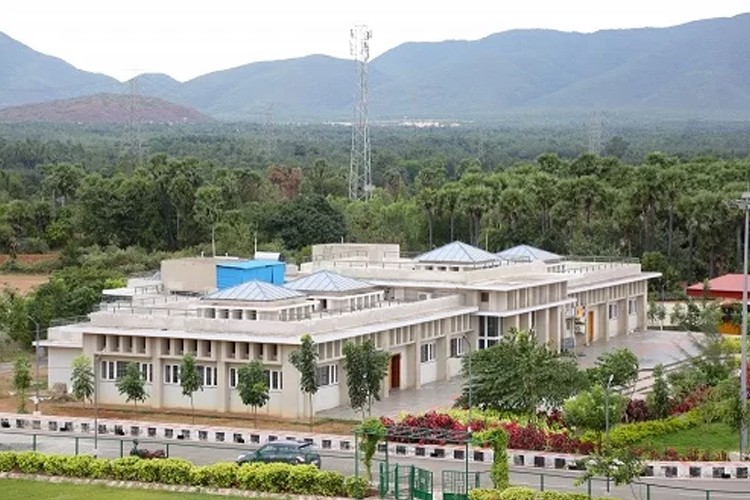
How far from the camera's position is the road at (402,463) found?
1565 inches

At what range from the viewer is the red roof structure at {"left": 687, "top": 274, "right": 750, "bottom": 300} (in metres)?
82.0

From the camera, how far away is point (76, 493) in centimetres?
3981

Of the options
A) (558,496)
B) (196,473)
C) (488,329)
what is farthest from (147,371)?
(558,496)

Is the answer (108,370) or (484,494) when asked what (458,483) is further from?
(108,370)

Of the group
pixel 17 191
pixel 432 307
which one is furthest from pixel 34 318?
pixel 17 191

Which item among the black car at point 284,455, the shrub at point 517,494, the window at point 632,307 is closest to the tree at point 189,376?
the black car at point 284,455

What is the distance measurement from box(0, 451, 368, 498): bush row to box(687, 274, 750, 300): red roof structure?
45249mm

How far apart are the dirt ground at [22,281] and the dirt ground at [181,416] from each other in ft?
128

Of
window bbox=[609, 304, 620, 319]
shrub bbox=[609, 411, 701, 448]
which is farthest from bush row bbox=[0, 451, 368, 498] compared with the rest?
window bbox=[609, 304, 620, 319]

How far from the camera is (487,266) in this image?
69.6 metres

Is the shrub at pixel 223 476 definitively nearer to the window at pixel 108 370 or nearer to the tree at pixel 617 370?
the tree at pixel 617 370

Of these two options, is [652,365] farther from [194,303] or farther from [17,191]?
[17,191]

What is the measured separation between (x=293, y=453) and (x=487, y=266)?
2787 cm

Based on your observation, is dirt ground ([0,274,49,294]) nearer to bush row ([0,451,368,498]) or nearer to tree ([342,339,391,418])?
tree ([342,339,391,418])
